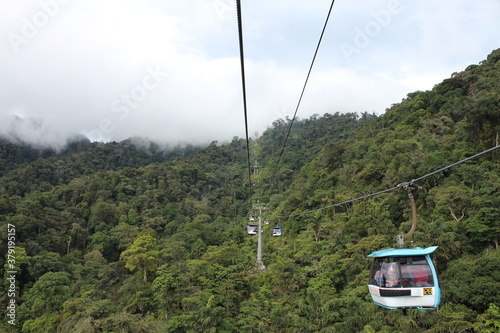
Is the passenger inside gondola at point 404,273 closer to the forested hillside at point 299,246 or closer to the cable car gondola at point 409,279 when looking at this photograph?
the cable car gondola at point 409,279

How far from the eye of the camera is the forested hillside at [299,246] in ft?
39.4

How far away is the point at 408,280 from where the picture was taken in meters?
5.39

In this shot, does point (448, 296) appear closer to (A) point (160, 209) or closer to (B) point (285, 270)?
(B) point (285, 270)

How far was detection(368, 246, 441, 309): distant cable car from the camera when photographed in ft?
17.4

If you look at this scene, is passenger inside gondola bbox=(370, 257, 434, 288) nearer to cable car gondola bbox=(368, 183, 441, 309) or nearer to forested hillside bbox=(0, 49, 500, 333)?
cable car gondola bbox=(368, 183, 441, 309)

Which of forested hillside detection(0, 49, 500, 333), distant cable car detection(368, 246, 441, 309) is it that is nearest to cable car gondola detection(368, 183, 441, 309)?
distant cable car detection(368, 246, 441, 309)

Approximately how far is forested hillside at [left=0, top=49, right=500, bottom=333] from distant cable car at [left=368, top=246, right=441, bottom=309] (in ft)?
14.0

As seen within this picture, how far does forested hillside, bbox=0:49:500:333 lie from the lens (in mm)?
12023

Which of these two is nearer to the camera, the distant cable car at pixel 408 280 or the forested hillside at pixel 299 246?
the distant cable car at pixel 408 280

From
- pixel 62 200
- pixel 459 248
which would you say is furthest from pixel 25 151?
pixel 459 248

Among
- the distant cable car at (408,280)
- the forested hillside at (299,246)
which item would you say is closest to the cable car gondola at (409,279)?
the distant cable car at (408,280)

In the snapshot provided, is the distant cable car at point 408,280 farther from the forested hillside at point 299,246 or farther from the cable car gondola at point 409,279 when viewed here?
the forested hillside at point 299,246

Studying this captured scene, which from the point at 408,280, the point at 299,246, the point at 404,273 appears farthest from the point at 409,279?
the point at 299,246

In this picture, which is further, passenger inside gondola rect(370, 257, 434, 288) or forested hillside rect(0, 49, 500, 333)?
forested hillside rect(0, 49, 500, 333)
